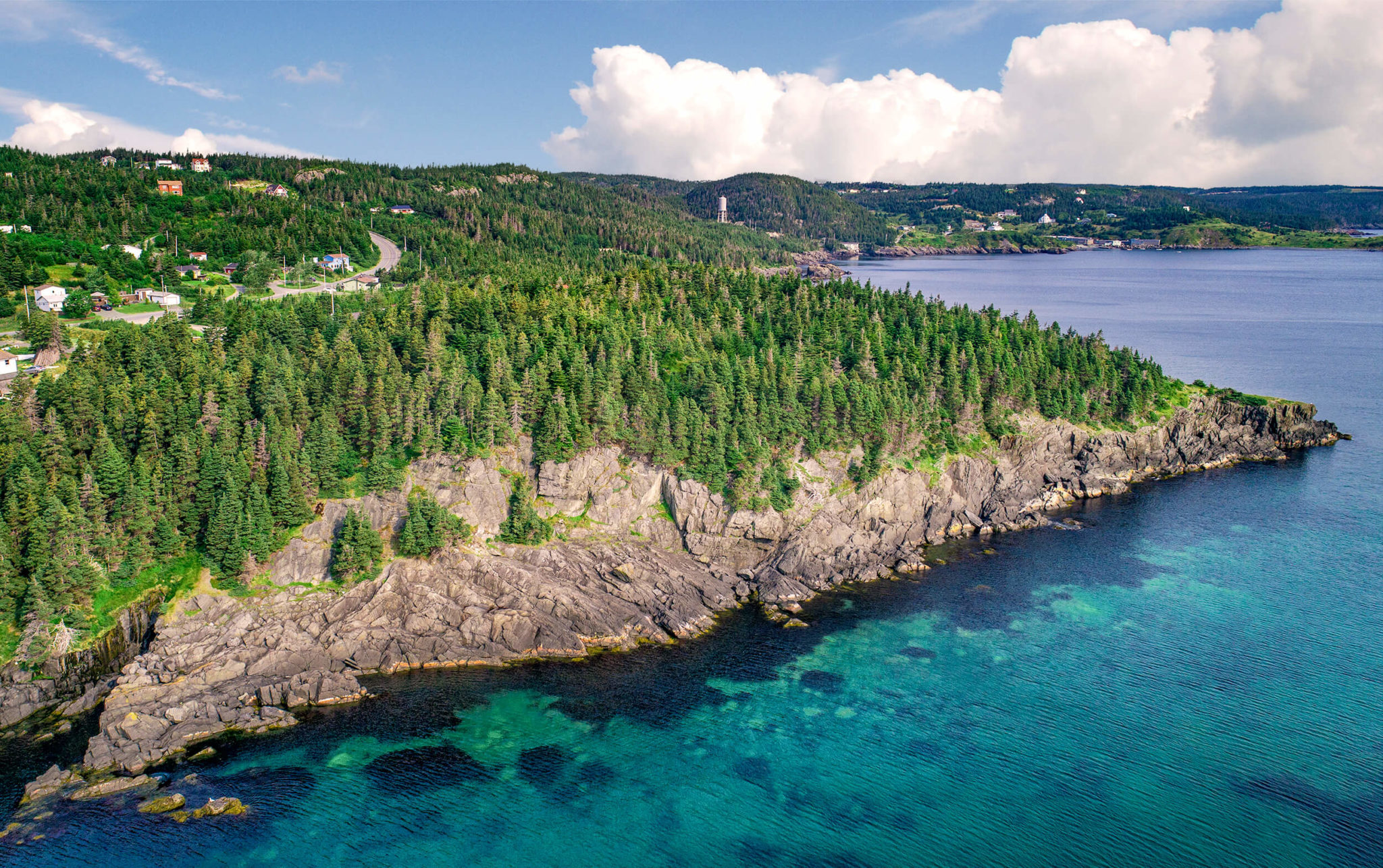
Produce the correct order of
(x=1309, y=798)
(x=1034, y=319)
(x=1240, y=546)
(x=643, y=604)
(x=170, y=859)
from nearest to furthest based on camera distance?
(x=170, y=859) < (x=1309, y=798) < (x=643, y=604) < (x=1240, y=546) < (x=1034, y=319)

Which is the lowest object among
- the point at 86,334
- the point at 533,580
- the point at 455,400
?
the point at 533,580

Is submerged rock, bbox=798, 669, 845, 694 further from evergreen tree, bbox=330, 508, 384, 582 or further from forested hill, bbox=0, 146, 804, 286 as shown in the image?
forested hill, bbox=0, 146, 804, 286

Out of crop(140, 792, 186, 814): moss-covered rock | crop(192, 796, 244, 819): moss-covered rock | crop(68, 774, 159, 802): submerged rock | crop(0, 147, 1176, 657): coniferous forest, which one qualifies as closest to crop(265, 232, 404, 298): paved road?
crop(0, 147, 1176, 657): coniferous forest

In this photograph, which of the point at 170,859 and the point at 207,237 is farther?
the point at 207,237

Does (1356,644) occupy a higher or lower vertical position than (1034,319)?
lower

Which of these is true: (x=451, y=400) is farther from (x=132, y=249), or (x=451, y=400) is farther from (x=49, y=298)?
(x=132, y=249)

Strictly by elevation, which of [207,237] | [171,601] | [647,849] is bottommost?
→ [647,849]

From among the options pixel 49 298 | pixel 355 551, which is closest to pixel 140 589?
pixel 355 551

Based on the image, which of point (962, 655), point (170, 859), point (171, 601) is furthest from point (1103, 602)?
point (171, 601)

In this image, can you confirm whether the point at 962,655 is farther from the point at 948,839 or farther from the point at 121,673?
the point at 121,673
